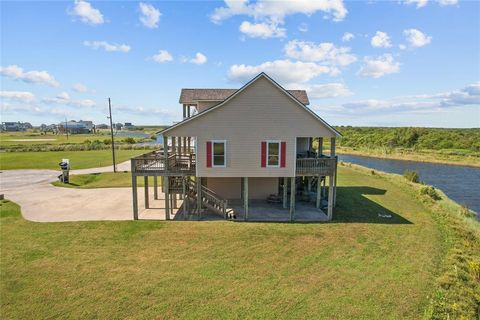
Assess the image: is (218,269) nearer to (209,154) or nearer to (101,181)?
(209,154)

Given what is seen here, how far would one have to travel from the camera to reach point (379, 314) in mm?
8344

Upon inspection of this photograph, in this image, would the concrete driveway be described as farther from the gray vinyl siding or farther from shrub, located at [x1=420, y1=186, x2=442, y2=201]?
shrub, located at [x1=420, y1=186, x2=442, y2=201]

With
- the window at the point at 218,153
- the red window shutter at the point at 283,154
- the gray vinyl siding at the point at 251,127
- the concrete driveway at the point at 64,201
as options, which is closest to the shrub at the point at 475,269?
the gray vinyl siding at the point at 251,127

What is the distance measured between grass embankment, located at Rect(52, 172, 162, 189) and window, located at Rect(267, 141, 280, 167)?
14071 millimetres

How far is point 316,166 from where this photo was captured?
16641 millimetres

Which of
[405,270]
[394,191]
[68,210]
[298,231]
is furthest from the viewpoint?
[394,191]

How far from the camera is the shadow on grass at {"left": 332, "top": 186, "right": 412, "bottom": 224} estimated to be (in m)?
16.6

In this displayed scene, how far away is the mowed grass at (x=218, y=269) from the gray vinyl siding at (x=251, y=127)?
3550 mm

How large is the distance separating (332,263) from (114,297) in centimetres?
823

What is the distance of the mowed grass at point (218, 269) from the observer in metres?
8.55

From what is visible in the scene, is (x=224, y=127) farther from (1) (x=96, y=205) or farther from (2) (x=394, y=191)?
(2) (x=394, y=191)

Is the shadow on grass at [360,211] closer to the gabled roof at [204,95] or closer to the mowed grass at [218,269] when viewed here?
the mowed grass at [218,269]

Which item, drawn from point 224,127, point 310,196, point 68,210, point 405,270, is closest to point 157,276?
point 224,127

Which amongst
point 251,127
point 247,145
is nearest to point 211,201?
point 247,145
